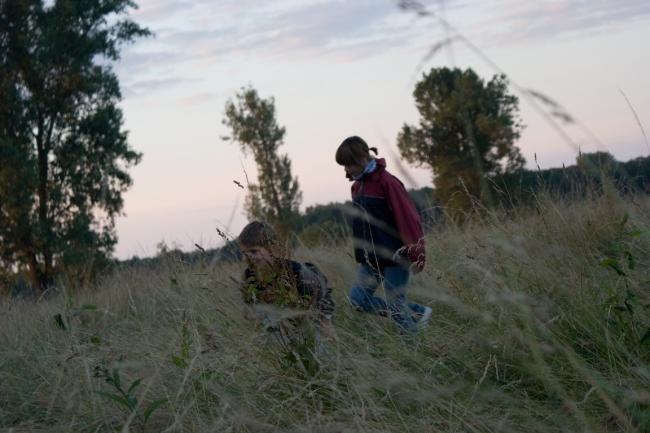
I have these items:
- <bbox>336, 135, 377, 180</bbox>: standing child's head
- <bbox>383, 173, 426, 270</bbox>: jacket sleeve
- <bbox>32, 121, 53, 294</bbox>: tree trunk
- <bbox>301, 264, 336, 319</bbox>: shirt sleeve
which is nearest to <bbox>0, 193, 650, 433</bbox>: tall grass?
<bbox>301, 264, 336, 319</bbox>: shirt sleeve

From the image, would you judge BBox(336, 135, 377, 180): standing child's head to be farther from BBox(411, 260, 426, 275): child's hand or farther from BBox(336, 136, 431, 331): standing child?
BBox(411, 260, 426, 275): child's hand

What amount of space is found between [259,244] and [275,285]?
1.96 ft

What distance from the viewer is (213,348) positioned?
11.6ft

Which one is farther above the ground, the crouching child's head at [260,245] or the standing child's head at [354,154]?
the standing child's head at [354,154]

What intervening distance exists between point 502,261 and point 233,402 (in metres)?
1.36

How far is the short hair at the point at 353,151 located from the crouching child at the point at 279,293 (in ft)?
4.32

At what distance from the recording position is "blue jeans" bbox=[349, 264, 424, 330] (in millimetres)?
3721

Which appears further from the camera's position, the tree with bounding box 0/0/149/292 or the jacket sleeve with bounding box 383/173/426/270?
the tree with bounding box 0/0/149/292

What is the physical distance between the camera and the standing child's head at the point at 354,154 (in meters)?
4.94

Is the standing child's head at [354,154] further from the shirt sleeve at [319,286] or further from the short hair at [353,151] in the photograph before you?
the shirt sleeve at [319,286]

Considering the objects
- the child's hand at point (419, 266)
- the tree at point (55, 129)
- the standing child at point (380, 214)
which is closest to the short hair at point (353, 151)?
the standing child at point (380, 214)

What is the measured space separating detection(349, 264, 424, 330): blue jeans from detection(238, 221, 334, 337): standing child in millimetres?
235

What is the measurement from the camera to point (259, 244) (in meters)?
3.79

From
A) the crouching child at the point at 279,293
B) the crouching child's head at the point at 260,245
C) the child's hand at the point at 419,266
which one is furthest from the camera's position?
the child's hand at the point at 419,266
